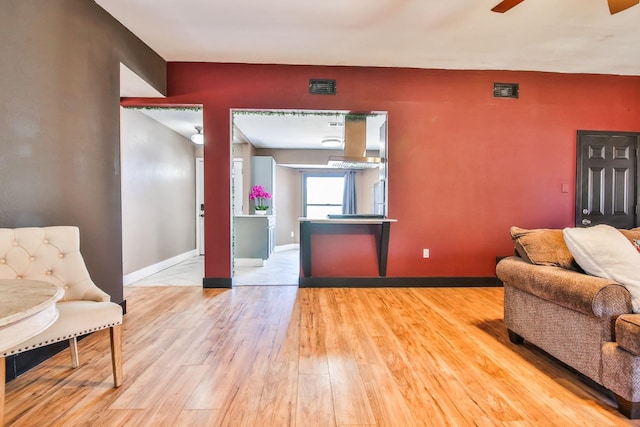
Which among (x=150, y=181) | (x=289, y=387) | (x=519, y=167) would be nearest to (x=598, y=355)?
(x=289, y=387)

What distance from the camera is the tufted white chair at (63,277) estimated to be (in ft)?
5.15

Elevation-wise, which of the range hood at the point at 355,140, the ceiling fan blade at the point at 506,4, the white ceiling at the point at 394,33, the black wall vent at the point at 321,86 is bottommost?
the range hood at the point at 355,140

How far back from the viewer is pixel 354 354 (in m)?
2.10

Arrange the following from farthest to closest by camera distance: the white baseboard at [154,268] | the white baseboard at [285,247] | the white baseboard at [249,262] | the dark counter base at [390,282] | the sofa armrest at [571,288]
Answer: the white baseboard at [285,247] → the white baseboard at [249,262] → the white baseboard at [154,268] → the dark counter base at [390,282] → the sofa armrest at [571,288]

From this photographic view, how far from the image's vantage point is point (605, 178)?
3.97 m

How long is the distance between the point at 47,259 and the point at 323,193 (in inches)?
265

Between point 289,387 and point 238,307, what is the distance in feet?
5.01

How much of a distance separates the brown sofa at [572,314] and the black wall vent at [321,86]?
104 inches

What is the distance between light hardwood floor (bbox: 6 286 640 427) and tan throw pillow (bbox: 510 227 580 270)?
0.67 meters

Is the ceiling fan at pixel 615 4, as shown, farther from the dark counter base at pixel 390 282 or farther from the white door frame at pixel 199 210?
the white door frame at pixel 199 210

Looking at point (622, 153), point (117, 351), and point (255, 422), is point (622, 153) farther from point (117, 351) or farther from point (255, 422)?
point (117, 351)

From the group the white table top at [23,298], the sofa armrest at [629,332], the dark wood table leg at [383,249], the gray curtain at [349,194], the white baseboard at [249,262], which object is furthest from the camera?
the gray curtain at [349,194]

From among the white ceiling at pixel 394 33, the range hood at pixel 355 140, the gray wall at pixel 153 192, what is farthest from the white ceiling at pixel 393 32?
the gray wall at pixel 153 192

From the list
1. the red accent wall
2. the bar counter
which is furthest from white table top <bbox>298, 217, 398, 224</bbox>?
the red accent wall
